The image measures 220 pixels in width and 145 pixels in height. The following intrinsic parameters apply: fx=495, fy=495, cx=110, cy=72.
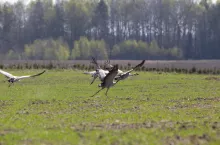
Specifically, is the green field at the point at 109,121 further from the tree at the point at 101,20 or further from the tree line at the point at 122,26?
the tree at the point at 101,20

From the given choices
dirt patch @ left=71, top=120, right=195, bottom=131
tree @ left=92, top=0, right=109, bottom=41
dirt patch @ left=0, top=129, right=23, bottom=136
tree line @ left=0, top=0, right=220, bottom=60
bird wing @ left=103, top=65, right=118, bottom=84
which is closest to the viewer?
dirt patch @ left=0, top=129, right=23, bottom=136

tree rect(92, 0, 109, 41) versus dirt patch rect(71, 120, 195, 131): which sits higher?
tree rect(92, 0, 109, 41)

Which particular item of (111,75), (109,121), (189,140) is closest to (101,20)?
(111,75)

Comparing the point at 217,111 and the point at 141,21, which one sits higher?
the point at 141,21

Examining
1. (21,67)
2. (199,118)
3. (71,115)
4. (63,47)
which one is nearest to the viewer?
(199,118)

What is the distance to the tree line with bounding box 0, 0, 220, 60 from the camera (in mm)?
110562

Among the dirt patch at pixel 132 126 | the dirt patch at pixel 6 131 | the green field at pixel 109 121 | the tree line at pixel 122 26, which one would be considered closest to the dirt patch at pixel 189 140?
the green field at pixel 109 121

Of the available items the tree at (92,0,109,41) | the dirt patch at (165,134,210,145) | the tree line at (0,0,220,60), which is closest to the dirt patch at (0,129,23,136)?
the dirt patch at (165,134,210,145)

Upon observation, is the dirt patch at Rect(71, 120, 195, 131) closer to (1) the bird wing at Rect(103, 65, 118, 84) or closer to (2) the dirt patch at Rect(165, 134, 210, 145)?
(2) the dirt patch at Rect(165, 134, 210, 145)

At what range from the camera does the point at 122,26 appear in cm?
12281

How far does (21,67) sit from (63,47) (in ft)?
141

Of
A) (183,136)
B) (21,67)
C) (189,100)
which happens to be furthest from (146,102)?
(21,67)

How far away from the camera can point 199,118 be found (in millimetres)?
17484

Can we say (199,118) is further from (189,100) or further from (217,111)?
(189,100)
